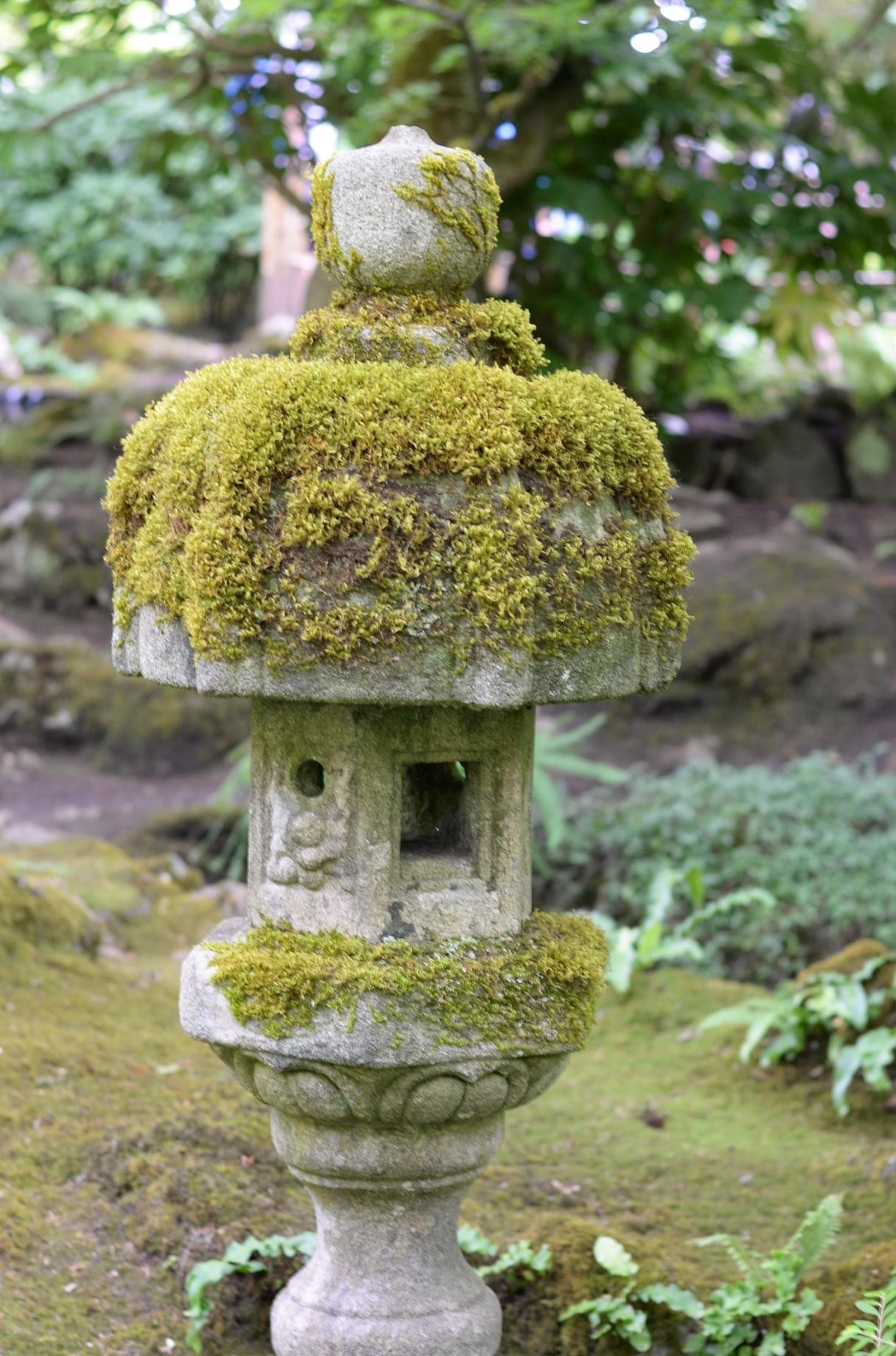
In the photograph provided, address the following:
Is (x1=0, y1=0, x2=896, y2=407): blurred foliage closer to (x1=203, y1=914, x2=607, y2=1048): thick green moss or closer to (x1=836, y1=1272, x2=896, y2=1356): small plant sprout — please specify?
(x1=203, y1=914, x2=607, y2=1048): thick green moss

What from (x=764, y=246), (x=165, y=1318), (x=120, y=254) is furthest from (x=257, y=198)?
(x=165, y=1318)

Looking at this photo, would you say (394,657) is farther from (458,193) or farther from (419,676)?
(458,193)

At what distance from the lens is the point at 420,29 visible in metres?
6.84

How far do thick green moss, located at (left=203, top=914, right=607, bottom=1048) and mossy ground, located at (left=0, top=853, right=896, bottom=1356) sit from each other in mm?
1067

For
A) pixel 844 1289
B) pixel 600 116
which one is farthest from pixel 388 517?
pixel 600 116

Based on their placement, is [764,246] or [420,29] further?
[764,246]

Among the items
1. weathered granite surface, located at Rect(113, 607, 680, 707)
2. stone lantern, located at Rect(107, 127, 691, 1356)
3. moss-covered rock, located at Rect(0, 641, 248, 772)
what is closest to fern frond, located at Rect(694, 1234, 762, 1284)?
stone lantern, located at Rect(107, 127, 691, 1356)

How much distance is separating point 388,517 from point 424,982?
3.19ft

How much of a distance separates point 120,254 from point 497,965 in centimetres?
1483

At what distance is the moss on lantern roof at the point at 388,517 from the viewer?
2.70 m

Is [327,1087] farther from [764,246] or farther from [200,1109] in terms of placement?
[764,246]

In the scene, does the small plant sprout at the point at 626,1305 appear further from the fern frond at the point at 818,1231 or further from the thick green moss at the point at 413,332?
the thick green moss at the point at 413,332

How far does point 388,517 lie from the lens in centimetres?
271

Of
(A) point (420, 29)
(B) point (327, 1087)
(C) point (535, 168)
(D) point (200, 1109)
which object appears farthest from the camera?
(C) point (535, 168)
